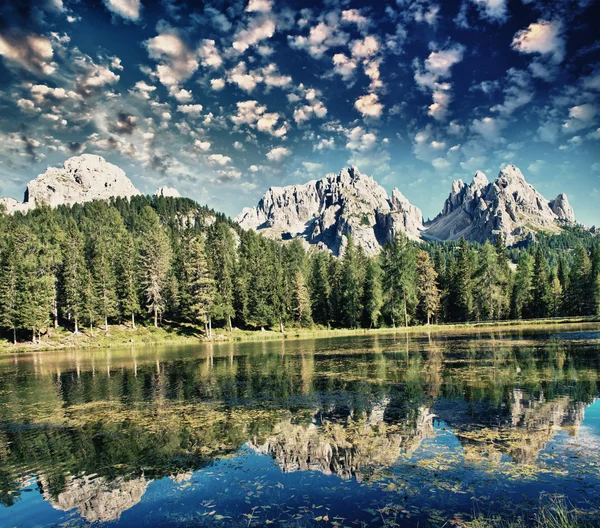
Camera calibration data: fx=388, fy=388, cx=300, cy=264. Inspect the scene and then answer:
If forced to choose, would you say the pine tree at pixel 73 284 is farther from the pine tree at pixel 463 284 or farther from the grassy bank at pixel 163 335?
the pine tree at pixel 463 284

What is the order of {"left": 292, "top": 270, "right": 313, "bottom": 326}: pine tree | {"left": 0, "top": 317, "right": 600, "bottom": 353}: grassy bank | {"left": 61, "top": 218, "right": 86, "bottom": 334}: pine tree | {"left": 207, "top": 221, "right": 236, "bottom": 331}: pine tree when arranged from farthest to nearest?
{"left": 292, "top": 270, "right": 313, "bottom": 326}: pine tree → {"left": 207, "top": 221, "right": 236, "bottom": 331}: pine tree → {"left": 61, "top": 218, "right": 86, "bottom": 334}: pine tree → {"left": 0, "top": 317, "right": 600, "bottom": 353}: grassy bank

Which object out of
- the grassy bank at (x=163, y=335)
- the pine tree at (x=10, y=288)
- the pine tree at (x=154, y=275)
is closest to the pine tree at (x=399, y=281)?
the grassy bank at (x=163, y=335)

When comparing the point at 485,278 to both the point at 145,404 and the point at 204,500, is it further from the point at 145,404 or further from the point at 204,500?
the point at 204,500

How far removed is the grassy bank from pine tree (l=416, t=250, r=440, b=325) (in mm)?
8164

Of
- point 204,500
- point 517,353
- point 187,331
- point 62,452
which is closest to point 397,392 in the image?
point 204,500

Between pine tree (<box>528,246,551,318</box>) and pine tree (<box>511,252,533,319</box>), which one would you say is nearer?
pine tree (<box>511,252,533,319</box>)

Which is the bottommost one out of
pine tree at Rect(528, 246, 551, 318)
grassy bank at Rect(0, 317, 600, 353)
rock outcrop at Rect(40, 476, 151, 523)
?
grassy bank at Rect(0, 317, 600, 353)

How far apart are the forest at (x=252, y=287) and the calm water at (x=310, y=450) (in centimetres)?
6240

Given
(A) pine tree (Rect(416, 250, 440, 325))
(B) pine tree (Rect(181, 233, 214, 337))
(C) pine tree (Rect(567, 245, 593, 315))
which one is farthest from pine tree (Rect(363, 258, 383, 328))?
(C) pine tree (Rect(567, 245, 593, 315))

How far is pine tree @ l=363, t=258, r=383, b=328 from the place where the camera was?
102 metres

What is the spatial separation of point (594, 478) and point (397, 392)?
44.2ft

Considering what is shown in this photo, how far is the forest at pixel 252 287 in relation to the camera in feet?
285

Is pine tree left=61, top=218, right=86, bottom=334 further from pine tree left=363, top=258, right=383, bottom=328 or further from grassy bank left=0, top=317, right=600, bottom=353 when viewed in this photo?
pine tree left=363, top=258, right=383, bottom=328

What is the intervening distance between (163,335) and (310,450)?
8187cm
